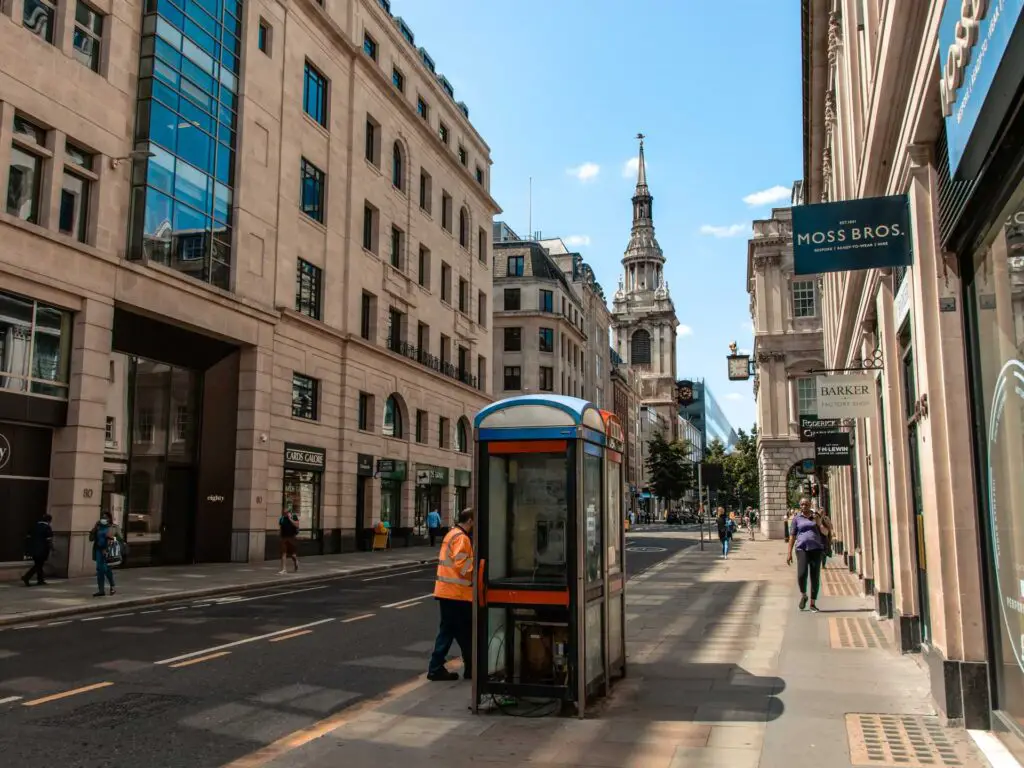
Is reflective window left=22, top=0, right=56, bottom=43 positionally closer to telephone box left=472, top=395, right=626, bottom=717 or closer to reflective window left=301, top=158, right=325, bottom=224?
reflective window left=301, top=158, right=325, bottom=224

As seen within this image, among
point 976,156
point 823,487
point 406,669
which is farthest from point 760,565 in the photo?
point 976,156

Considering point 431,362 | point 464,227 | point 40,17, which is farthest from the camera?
point 464,227

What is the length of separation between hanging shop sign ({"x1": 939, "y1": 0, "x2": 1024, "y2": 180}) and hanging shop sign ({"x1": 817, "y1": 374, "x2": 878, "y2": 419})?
711 centimetres

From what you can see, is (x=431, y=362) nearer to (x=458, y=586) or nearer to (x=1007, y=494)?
(x=458, y=586)

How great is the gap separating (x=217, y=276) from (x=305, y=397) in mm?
6280

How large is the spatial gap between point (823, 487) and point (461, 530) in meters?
38.8

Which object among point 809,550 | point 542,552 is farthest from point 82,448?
point 542,552

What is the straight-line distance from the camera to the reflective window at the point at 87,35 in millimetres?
22672

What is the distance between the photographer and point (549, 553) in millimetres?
8297

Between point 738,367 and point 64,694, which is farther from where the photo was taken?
point 738,367

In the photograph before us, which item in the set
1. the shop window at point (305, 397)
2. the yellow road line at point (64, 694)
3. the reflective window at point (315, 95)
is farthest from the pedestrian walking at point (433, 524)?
the yellow road line at point (64, 694)

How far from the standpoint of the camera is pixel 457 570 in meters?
8.73

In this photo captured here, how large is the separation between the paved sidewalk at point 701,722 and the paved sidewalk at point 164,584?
9.50m

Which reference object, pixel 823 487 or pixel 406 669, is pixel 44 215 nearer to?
pixel 406 669
